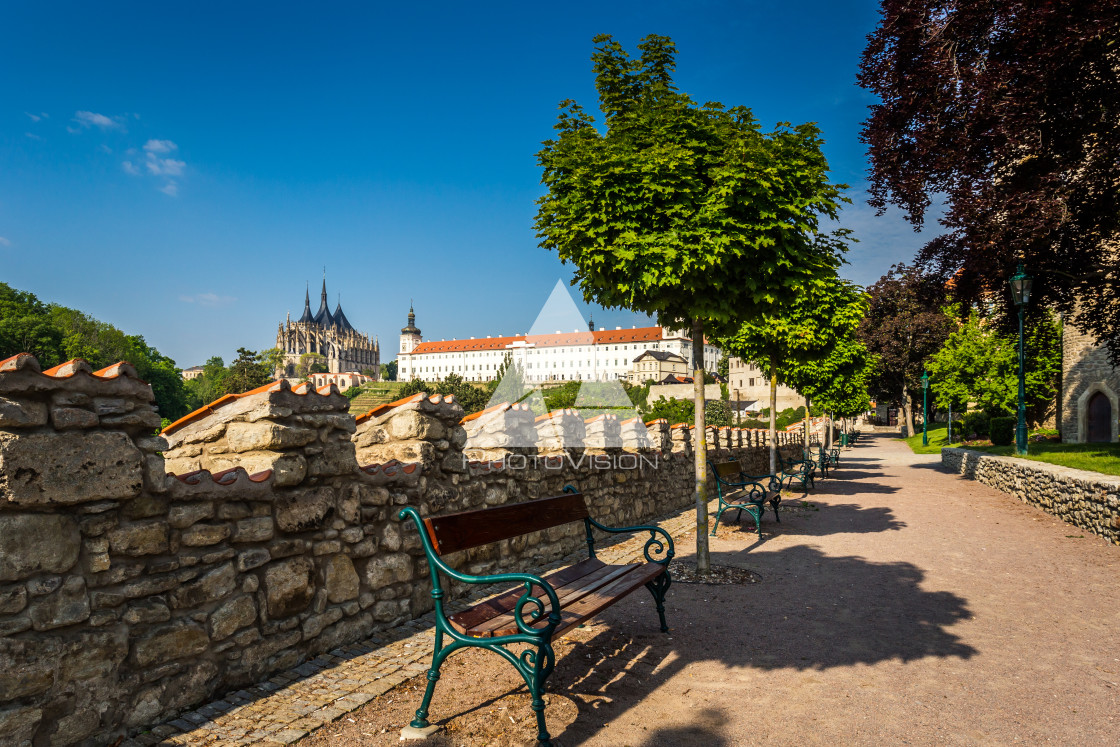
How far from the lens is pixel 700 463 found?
6734 mm

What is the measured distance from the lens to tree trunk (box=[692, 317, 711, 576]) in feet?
20.9

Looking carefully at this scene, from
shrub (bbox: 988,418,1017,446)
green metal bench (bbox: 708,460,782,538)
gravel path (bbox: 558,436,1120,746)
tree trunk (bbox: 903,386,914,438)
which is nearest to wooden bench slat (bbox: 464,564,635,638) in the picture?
gravel path (bbox: 558,436,1120,746)

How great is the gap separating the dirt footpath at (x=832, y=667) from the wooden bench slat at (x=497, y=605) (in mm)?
488

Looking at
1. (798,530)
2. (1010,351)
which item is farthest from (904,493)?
(1010,351)

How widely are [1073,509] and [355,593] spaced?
10571 mm

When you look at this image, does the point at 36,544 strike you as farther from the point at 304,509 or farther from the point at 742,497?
→ the point at 742,497

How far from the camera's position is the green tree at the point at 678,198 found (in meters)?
5.53

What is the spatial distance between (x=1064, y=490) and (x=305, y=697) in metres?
11.3

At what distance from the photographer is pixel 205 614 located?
3.24 metres

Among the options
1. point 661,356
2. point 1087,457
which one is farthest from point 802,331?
point 661,356

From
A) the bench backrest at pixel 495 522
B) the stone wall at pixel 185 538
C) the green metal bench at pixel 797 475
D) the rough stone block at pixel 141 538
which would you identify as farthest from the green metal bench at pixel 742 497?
the rough stone block at pixel 141 538

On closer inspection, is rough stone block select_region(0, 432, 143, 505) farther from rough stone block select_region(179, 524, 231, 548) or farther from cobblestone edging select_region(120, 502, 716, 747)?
cobblestone edging select_region(120, 502, 716, 747)

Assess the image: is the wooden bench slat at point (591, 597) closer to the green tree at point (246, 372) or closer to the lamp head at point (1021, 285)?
the lamp head at point (1021, 285)

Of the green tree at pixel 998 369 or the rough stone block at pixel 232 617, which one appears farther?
the green tree at pixel 998 369
